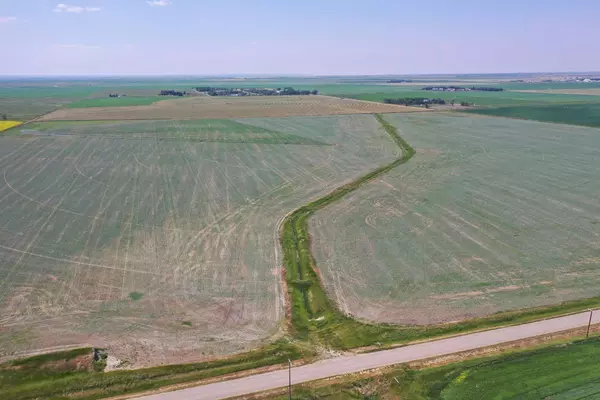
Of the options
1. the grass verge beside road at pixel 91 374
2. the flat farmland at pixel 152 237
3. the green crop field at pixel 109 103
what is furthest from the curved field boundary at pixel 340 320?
the green crop field at pixel 109 103

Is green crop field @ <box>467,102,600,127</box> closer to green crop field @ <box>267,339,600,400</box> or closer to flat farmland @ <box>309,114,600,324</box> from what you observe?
flat farmland @ <box>309,114,600,324</box>

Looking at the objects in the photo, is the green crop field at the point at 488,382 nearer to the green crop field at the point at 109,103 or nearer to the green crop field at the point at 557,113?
the green crop field at the point at 557,113

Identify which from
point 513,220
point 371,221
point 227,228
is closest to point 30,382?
point 227,228

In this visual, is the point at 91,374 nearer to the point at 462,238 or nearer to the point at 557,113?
the point at 462,238

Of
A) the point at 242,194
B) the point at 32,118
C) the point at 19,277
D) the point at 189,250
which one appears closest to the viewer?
the point at 19,277

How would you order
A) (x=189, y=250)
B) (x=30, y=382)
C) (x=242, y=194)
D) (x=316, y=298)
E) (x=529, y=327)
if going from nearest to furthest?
(x=30, y=382), (x=529, y=327), (x=316, y=298), (x=189, y=250), (x=242, y=194)

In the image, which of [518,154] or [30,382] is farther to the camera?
[518,154]

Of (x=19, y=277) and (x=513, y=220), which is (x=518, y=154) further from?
(x=19, y=277)
